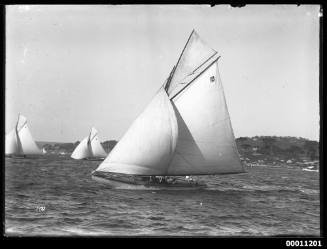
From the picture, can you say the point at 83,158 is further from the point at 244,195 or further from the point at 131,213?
the point at 131,213

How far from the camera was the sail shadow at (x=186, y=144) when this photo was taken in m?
32.1

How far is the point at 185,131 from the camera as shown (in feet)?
107

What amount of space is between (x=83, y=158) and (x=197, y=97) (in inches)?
2334

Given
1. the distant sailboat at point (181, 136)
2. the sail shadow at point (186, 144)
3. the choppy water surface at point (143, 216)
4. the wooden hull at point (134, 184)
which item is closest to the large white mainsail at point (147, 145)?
the distant sailboat at point (181, 136)

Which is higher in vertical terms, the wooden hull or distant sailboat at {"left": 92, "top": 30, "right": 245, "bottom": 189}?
distant sailboat at {"left": 92, "top": 30, "right": 245, "bottom": 189}

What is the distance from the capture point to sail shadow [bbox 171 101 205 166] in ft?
105

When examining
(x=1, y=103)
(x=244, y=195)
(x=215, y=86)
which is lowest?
(x=244, y=195)

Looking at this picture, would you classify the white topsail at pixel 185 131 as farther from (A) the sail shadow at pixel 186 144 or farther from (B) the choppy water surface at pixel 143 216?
(B) the choppy water surface at pixel 143 216

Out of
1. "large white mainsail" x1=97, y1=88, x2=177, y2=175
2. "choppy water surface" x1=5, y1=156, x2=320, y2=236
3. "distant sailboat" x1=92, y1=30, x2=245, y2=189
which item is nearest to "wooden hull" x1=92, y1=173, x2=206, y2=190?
"distant sailboat" x1=92, y1=30, x2=245, y2=189

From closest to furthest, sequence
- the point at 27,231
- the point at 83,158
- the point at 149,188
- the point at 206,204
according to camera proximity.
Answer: the point at 27,231
the point at 206,204
the point at 149,188
the point at 83,158

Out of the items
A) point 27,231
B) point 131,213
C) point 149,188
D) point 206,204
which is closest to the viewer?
point 27,231

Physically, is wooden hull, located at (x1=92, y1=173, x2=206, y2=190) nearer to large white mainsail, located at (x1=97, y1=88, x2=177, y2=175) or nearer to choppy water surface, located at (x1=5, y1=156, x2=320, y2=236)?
large white mainsail, located at (x1=97, y1=88, x2=177, y2=175)
